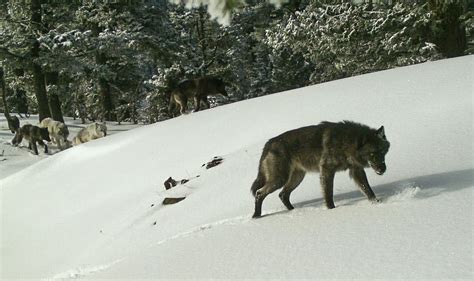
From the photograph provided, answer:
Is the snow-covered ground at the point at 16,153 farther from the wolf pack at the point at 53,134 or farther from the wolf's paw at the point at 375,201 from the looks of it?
the wolf's paw at the point at 375,201

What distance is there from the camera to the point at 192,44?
95.0 ft

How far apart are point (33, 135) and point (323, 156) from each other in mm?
15499

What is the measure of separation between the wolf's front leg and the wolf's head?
0.14 meters

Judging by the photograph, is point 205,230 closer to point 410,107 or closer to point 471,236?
point 471,236

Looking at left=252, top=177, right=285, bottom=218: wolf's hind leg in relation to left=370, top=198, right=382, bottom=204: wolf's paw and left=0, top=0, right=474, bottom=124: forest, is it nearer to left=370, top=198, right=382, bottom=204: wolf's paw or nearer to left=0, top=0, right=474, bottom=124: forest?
left=370, top=198, right=382, bottom=204: wolf's paw

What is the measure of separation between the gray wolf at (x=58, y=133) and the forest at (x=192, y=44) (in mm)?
2714

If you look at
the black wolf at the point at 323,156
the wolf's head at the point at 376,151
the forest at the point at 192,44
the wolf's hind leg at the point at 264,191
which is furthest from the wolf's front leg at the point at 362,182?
the forest at the point at 192,44

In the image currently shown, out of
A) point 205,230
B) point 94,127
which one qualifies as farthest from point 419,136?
point 94,127

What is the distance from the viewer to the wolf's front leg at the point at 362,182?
192 inches

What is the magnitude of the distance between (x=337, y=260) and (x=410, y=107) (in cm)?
526

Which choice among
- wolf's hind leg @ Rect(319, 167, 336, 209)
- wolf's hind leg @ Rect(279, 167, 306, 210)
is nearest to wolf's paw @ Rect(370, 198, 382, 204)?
wolf's hind leg @ Rect(319, 167, 336, 209)

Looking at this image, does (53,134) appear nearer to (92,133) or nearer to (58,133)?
(58,133)

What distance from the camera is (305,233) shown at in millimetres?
4289

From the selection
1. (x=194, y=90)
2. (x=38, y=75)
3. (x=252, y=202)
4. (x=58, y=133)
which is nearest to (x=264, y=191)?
(x=252, y=202)
